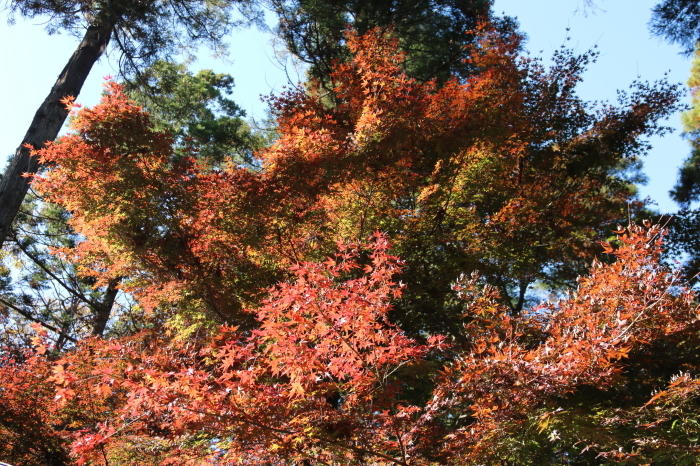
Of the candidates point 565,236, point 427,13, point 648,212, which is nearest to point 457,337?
point 565,236

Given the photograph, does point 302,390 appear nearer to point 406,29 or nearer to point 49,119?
point 49,119

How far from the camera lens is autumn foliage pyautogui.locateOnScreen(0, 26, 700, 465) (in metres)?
3.16

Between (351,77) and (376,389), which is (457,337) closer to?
(376,389)

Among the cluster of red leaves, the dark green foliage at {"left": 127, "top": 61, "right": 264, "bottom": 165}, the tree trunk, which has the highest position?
the dark green foliage at {"left": 127, "top": 61, "right": 264, "bottom": 165}

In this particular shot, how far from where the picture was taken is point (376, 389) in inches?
134

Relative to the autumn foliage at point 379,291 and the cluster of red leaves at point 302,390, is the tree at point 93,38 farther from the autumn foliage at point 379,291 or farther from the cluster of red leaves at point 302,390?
the cluster of red leaves at point 302,390

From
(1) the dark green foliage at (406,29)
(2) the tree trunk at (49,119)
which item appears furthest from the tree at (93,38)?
(1) the dark green foliage at (406,29)

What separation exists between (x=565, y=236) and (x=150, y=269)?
683cm

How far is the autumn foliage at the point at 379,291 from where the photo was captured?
3160mm

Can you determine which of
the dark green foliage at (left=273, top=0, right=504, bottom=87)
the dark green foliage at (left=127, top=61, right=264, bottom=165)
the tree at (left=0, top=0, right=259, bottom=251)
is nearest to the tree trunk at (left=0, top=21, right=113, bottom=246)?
the tree at (left=0, top=0, right=259, bottom=251)

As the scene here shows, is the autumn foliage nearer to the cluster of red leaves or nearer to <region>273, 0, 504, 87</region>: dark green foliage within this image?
the cluster of red leaves

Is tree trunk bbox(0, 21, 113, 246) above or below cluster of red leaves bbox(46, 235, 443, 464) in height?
above

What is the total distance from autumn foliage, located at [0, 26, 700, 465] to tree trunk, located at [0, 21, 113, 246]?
0.43 m

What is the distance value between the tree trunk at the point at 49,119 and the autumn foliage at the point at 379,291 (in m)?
0.43
